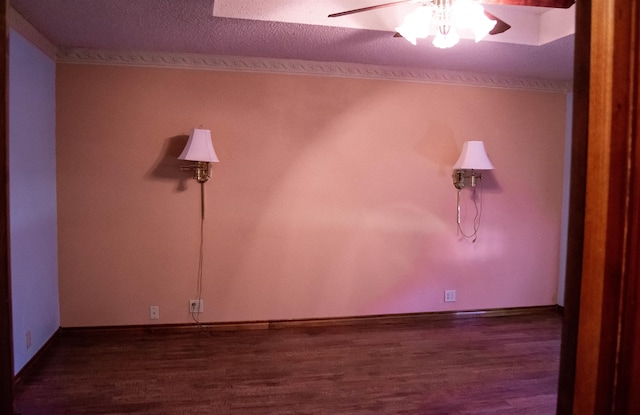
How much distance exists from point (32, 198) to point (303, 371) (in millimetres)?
2381

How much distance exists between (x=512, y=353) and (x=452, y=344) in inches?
19.1

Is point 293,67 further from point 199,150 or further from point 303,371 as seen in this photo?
point 303,371

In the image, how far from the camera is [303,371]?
3123mm

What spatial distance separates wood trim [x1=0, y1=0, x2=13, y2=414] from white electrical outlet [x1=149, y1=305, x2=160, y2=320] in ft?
10.4

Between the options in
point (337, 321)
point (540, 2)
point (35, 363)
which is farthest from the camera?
point (337, 321)

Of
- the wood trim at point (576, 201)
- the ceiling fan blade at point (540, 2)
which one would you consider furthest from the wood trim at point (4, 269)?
the ceiling fan blade at point (540, 2)

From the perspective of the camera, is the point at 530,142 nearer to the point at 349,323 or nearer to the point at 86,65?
the point at 349,323

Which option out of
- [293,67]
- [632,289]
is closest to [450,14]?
[632,289]

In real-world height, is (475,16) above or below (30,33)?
below

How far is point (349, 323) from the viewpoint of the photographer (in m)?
4.10

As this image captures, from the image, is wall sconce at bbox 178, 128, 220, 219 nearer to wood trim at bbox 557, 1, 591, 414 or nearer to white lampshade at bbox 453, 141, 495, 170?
white lampshade at bbox 453, 141, 495, 170

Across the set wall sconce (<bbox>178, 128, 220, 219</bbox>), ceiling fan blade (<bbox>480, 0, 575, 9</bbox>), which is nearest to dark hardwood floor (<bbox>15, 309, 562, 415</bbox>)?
wall sconce (<bbox>178, 128, 220, 219</bbox>)

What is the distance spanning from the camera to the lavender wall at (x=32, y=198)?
2795 millimetres

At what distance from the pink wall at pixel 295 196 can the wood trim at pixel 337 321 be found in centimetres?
7
